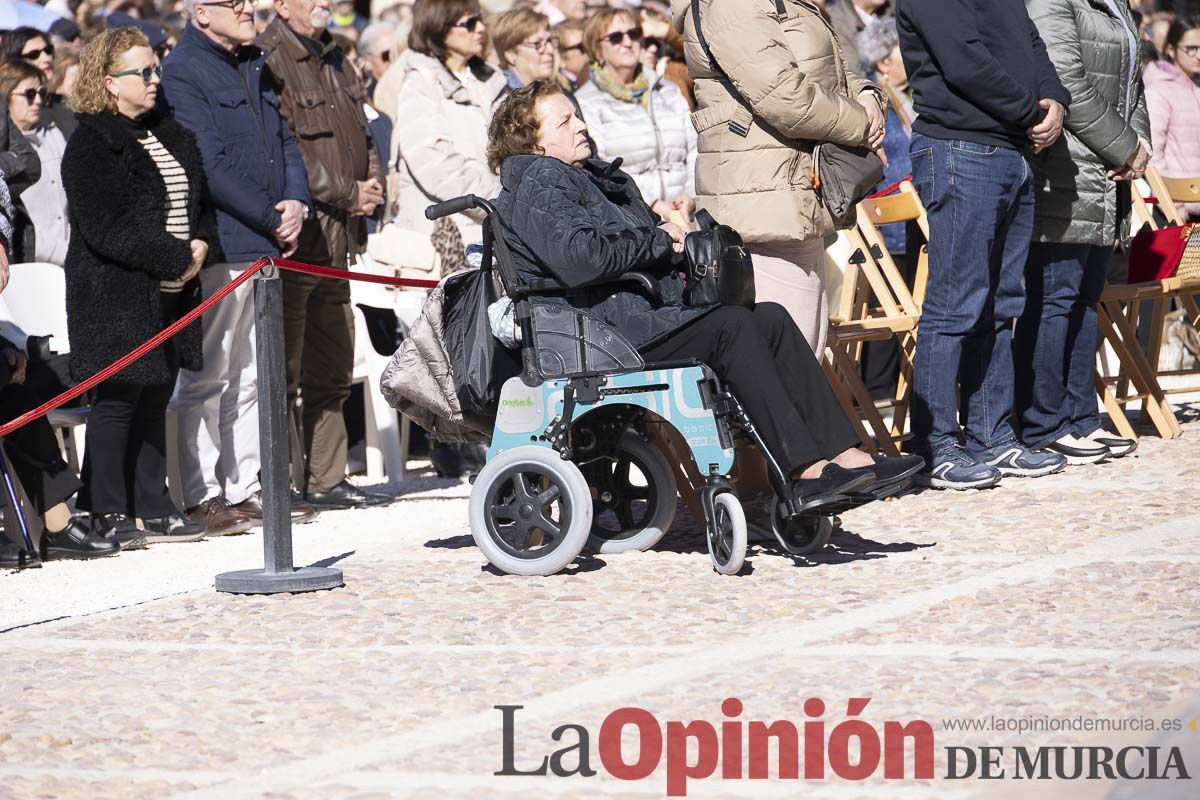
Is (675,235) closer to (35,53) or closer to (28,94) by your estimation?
(28,94)

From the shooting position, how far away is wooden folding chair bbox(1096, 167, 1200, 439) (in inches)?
386

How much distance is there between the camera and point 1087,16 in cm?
882

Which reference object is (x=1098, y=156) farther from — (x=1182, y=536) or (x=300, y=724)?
(x=300, y=724)

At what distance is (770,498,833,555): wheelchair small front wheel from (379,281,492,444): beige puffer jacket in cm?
122

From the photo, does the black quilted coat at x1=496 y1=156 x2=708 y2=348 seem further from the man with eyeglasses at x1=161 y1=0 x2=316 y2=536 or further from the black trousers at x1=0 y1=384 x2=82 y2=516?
the black trousers at x1=0 y1=384 x2=82 y2=516

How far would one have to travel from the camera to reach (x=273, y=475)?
22.0 feet

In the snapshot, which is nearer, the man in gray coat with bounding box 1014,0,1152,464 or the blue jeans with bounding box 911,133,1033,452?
the blue jeans with bounding box 911,133,1033,452

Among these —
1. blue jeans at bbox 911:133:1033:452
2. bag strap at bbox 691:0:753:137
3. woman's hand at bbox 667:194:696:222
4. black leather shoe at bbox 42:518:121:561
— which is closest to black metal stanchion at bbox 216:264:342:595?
black leather shoe at bbox 42:518:121:561

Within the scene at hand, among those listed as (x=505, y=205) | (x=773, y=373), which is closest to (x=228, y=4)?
(x=505, y=205)

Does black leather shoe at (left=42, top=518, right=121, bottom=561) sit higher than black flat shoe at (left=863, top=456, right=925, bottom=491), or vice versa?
black flat shoe at (left=863, top=456, right=925, bottom=491)

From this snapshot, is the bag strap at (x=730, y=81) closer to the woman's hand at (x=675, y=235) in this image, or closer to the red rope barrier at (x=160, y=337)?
the woman's hand at (x=675, y=235)

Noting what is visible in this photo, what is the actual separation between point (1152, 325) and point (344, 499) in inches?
183

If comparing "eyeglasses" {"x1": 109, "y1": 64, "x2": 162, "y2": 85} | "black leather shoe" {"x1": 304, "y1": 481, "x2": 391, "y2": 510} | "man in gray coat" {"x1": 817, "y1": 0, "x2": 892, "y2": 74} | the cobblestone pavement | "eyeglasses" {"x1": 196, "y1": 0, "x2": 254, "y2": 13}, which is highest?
"man in gray coat" {"x1": 817, "y1": 0, "x2": 892, "y2": 74}

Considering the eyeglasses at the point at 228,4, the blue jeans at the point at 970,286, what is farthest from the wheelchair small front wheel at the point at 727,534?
the eyeglasses at the point at 228,4
